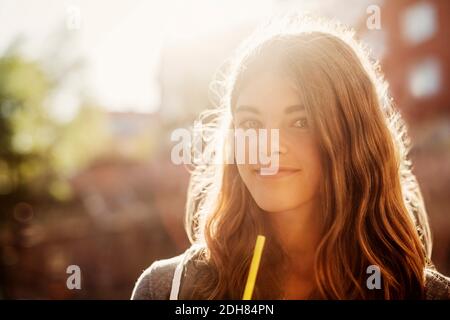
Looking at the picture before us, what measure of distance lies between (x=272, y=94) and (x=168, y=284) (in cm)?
45

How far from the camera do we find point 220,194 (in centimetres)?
118

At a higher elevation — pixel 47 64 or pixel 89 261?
pixel 47 64

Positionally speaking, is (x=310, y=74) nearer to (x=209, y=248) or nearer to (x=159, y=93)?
(x=209, y=248)

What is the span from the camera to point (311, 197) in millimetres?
1118

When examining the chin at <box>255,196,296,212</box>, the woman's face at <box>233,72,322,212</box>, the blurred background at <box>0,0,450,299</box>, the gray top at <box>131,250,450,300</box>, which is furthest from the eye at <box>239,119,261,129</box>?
the blurred background at <box>0,0,450,299</box>

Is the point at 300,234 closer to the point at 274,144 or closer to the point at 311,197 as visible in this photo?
the point at 311,197

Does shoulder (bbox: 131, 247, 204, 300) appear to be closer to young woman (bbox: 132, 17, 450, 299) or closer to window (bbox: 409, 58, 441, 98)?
young woman (bbox: 132, 17, 450, 299)

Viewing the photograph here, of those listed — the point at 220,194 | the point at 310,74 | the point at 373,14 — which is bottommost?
the point at 220,194

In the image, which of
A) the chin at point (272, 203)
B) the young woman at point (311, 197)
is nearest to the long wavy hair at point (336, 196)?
the young woman at point (311, 197)

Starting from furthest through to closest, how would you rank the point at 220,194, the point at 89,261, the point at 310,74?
1. the point at 89,261
2. the point at 220,194
3. the point at 310,74

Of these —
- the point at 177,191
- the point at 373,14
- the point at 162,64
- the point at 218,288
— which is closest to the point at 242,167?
the point at 218,288

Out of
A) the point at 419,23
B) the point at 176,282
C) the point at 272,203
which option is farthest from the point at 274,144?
the point at 419,23

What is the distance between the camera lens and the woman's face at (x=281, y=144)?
1.04 metres

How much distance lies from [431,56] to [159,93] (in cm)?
649
